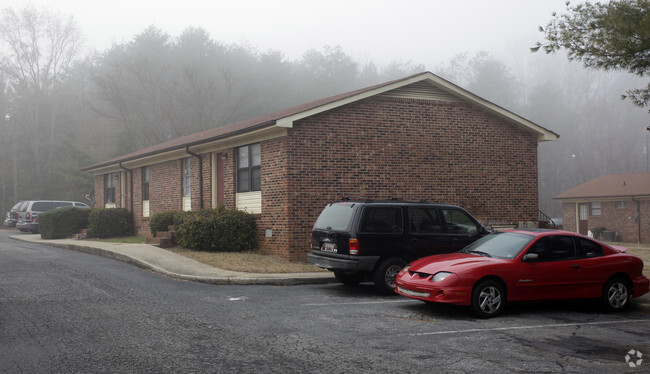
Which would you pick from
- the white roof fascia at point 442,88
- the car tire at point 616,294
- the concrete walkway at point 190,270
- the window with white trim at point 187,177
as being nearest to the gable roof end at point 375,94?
the white roof fascia at point 442,88

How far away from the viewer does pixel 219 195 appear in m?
A: 20.6

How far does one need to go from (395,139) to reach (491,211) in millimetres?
3966

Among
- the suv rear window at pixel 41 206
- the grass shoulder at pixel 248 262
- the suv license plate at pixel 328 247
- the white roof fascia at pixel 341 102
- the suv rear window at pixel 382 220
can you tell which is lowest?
the grass shoulder at pixel 248 262

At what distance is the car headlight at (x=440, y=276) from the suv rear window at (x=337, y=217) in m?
2.60

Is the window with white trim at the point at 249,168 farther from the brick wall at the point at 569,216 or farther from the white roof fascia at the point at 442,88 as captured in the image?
the brick wall at the point at 569,216

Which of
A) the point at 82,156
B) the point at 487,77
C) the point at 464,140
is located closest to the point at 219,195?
the point at 464,140

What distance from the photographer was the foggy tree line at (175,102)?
47125 mm

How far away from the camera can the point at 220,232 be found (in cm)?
1736

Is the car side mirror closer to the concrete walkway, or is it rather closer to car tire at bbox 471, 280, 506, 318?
car tire at bbox 471, 280, 506, 318

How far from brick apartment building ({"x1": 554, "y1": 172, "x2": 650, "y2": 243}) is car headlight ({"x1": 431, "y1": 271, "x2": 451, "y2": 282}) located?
32.1 m

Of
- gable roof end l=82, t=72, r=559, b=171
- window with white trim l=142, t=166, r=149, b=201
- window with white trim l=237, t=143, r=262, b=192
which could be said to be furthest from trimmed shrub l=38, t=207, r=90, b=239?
window with white trim l=237, t=143, r=262, b=192

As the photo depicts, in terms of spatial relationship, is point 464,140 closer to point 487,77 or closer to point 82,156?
point 82,156

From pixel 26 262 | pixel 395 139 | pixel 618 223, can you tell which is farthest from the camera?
pixel 618 223

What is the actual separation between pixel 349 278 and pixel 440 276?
3.57m
